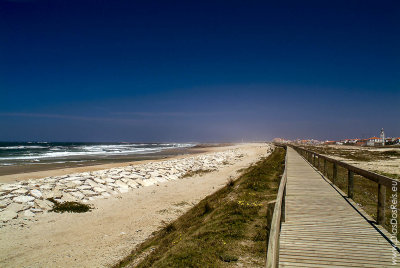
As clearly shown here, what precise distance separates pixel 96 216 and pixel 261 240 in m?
5.75

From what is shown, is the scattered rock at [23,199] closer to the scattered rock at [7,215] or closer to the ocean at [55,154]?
the scattered rock at [7,215]

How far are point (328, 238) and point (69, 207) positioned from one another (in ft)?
26.6

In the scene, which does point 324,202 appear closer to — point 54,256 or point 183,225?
point 183,225

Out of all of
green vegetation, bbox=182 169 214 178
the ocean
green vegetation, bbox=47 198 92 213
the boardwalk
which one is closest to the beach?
green vegetation, bbox=47 198 92 213

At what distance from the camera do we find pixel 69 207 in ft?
28.6

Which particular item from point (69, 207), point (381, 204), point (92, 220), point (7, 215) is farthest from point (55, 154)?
point (381, 204)

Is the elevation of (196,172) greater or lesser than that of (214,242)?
lesser

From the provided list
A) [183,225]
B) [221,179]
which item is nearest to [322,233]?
[183,225]

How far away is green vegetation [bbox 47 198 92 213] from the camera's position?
28.2ft

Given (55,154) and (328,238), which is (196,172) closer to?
(328,238)

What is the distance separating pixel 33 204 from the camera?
8.49 meters

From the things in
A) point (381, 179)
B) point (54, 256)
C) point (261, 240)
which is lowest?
point (54, 256)

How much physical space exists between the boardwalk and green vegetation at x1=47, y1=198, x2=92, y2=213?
6.81 m

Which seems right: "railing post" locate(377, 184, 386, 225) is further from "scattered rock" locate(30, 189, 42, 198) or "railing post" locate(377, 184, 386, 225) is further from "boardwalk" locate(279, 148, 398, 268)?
"scattered rock" locate(30, 189, 42, 198)
